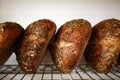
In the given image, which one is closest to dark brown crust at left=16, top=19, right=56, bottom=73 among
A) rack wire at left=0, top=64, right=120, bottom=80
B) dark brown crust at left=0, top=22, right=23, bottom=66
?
dark brown crust at left=0, top=22, right=23, bottom=66

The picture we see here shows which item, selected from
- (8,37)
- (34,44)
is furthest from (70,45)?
(8,37)

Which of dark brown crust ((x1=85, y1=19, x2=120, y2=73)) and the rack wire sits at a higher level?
dark brown crust ((x1=85, y1=19, x2=120, y2=73))

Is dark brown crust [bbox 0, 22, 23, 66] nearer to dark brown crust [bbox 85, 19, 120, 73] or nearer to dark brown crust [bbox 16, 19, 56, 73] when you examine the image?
dark brown crust [bbox 16, 19, 56, 73]

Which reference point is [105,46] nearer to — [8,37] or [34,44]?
[34,44]

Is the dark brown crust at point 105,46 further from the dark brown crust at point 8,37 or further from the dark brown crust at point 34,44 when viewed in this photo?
the dark brown crust at point 8,37

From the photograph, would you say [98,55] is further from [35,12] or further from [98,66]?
[35,12]

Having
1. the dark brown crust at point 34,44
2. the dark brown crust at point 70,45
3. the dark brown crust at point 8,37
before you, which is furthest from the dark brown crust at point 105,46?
the dark brown crust at point 8,37

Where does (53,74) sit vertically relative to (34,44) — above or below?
below
